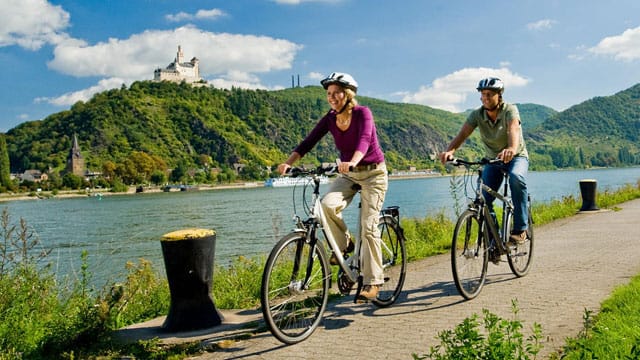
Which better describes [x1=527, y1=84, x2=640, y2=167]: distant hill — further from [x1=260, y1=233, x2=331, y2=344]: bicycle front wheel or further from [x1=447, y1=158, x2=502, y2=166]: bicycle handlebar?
[x1=260, y1=233, x2=331, y2=344]: bicycle front wheel

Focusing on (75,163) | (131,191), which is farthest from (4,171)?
(131,191)

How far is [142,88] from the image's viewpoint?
18700 cm

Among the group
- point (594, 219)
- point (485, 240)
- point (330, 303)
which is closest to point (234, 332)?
point (330, 303)

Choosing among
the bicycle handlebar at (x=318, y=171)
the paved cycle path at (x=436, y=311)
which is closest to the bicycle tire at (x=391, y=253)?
the paved cycle path at (x=436, y=311)

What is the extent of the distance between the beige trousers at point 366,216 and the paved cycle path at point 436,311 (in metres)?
0.48

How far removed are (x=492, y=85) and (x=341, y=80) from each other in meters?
2.09

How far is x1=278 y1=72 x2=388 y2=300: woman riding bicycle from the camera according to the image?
15.7ft

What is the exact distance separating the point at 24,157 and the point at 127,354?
16340 cm

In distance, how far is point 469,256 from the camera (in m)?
5.59

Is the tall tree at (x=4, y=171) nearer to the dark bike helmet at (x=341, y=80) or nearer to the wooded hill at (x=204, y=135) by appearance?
the wooded hill at (x=204, y=135)

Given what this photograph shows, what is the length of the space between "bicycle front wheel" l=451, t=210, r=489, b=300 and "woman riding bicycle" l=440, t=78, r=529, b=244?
1.75ft

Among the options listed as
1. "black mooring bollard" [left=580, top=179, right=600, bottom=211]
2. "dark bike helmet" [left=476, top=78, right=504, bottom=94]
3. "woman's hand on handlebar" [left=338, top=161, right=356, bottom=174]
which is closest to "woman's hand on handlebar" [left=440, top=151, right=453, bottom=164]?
"dark bike helmet" [left=476, top=78, right=504, bottom=94]

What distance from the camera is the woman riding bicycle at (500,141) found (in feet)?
19.6

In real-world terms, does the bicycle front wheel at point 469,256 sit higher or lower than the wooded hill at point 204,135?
lower
